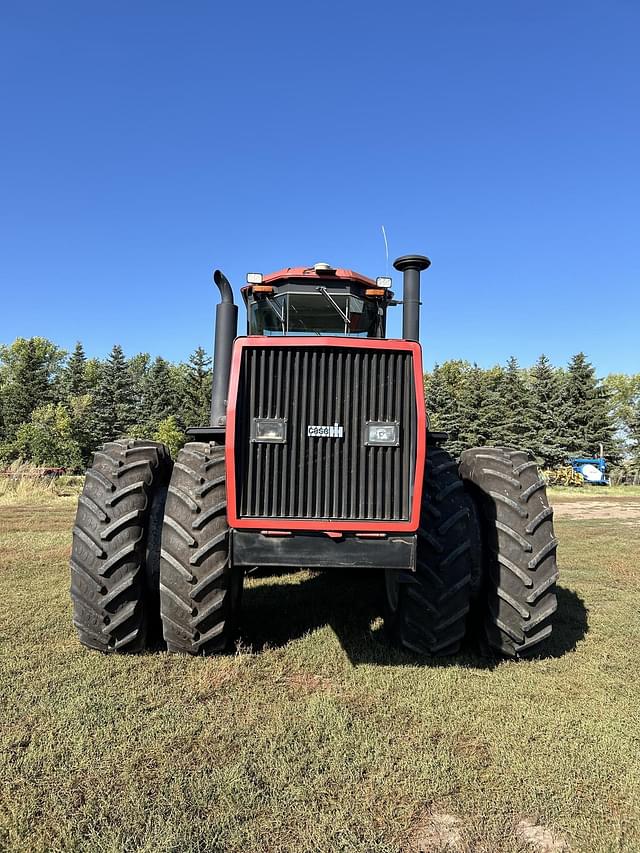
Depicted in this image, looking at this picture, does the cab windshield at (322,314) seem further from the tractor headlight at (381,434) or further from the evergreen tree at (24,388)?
the evergreen tree at (24,388)

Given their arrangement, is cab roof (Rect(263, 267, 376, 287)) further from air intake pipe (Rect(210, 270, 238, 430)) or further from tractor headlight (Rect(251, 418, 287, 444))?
tractor headlight (Rect(251, 418, 287, 444))

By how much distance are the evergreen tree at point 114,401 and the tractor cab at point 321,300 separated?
4804cm

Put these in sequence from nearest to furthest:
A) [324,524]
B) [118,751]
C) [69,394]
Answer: [118,751]
[324,524]
[69,394]

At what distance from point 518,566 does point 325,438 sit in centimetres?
164

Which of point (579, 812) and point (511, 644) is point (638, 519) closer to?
point (511, 644)

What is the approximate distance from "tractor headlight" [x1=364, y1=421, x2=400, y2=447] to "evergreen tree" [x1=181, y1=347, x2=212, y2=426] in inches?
1719

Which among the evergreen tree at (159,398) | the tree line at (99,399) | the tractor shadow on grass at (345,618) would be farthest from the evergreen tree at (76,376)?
the tractor shadow on grass at (345,618)

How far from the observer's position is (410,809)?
2.49 meters

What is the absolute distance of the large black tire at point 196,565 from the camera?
383 cm

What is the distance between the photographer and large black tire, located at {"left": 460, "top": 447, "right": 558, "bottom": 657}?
401 cm

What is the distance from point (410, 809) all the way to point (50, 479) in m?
18.4

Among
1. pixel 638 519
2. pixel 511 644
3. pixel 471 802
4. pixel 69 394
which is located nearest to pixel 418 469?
pixel 511 644

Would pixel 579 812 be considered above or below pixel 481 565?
below

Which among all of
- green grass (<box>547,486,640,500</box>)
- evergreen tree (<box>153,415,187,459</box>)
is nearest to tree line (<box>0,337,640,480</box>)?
evergreen tree (<box>153,415,187,459</box>)
